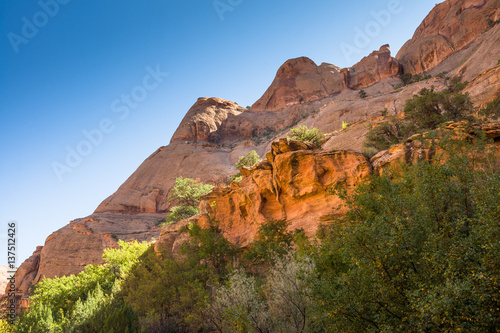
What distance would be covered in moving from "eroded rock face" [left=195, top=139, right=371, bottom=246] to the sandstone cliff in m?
0.08

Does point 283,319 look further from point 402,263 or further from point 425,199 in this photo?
point 425,199

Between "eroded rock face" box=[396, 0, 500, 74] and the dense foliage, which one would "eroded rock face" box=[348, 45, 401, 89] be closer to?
"eroded rock face" box=[396, 0, 500, 74]

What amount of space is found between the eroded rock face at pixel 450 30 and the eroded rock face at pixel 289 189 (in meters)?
58.9

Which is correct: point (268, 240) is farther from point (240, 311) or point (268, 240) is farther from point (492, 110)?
point (492, 110)

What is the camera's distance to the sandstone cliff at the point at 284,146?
21.9 meters

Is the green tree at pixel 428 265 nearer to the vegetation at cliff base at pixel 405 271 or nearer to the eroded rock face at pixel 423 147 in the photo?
the vegetation at cliff base at pixel 405 271

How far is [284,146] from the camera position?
2278 centimetres

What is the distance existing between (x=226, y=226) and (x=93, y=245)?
85.7ft

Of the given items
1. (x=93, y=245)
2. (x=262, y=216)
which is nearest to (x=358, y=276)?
Result: (x=262, y=216)

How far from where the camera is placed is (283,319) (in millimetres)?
11484

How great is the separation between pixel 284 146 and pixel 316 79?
72.6 meters

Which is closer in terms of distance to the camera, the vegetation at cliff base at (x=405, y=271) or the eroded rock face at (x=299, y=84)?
the vegetation at cliff base at (x=405, y=271)

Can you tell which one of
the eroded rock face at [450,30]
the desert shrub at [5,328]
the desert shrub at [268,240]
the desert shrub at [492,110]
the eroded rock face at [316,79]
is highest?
the eroded rock face at [316,79]

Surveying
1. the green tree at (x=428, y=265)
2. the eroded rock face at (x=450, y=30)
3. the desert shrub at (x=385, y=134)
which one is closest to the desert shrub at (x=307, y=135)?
the desert shrub at (x=385, y=134)
